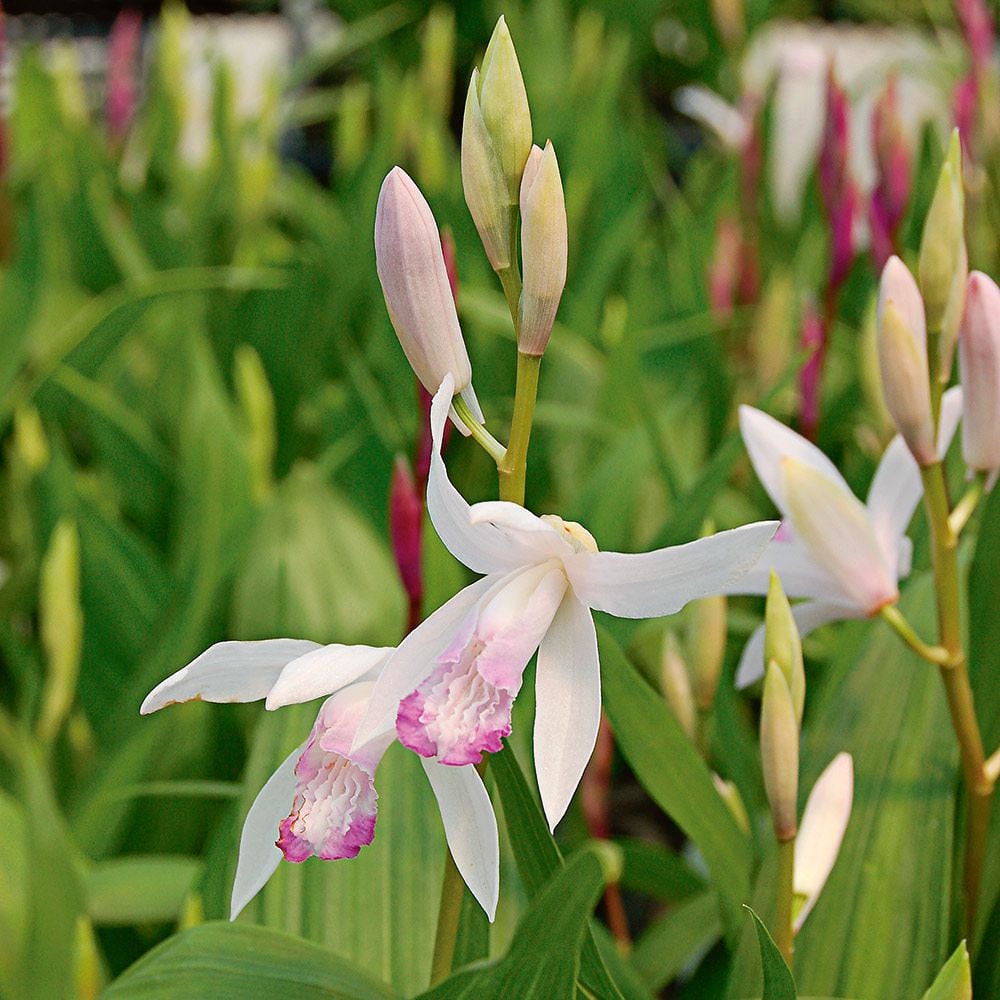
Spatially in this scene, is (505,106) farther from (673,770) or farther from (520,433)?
(673,770)

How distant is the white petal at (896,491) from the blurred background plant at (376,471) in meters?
0.05

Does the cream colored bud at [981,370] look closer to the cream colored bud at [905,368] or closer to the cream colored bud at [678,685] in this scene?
the cream colored bud at [905,368]

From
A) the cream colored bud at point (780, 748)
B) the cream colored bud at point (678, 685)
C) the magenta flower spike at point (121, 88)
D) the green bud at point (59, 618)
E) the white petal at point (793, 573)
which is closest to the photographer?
the cream colored bud at point (780, 748)

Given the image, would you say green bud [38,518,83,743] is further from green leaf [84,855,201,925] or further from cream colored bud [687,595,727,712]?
cream colored bud [687,595,727,712]

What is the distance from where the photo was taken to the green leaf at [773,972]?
406 millimetres

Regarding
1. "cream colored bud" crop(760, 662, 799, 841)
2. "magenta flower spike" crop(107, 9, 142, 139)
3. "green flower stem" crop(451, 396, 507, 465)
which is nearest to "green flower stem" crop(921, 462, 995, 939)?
"cream colored bud" crop(760, 662, 799, 841)

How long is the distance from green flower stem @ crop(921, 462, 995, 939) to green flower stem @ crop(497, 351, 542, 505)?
0.20 m

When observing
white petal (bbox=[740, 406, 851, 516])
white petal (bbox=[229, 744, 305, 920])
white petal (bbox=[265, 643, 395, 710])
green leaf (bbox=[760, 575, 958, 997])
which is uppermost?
white petal (bbox=[740, 406, 851, 516])

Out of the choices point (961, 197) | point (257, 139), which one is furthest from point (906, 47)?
point (961, 197)

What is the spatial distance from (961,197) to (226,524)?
2.06ft

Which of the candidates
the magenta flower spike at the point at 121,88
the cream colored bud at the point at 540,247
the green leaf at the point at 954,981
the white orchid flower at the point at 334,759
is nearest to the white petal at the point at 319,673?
the white orchid flower at the point at 334,759

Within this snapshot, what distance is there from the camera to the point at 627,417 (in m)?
1.14

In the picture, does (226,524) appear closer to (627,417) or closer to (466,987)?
(627,417)

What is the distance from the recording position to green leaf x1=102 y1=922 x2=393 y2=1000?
44cm
